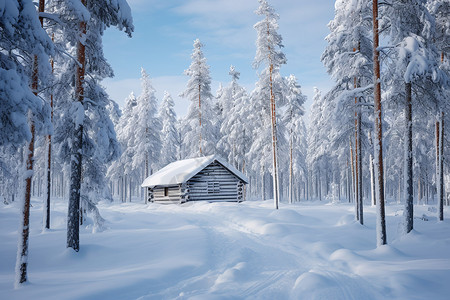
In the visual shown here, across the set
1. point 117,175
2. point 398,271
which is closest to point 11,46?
point 398,271

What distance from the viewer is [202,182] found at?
2956 cm

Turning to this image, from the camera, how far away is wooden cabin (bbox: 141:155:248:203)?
2828cm

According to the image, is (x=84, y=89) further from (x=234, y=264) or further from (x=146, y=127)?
(x=146, y=127)

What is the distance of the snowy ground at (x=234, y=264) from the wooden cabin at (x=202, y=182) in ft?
43.3

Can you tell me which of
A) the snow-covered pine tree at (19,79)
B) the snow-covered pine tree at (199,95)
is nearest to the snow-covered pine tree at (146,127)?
the snow-covered pine tree at (199,95)

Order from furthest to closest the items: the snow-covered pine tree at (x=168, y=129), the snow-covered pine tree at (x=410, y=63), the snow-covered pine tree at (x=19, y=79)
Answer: the snow-covered pine tree at (x=168, y=129)
the snow-covered pine tree at (x=410, y=63)
the snow-covered pine tree at (x=19, y=79)

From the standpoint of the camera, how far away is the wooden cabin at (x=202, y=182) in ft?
92.8

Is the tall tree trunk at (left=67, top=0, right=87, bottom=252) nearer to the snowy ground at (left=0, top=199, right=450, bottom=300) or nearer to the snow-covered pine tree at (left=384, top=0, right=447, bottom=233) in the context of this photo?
the snowy ground at (left=0, top=199, right=450, bottom=300)

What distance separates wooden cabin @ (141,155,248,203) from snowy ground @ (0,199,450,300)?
43.3 feet

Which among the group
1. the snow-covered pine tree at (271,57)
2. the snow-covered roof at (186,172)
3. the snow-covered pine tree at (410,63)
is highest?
the snow-covered pine tree at (271,57)

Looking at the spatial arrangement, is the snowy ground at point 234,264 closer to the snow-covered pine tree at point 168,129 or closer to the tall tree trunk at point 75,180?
the tall tree trunk at point 75,180

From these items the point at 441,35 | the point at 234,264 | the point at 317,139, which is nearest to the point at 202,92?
the point at 317,139

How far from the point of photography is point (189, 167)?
29.5 meters

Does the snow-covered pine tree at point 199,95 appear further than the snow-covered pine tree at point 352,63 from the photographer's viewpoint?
Yes
